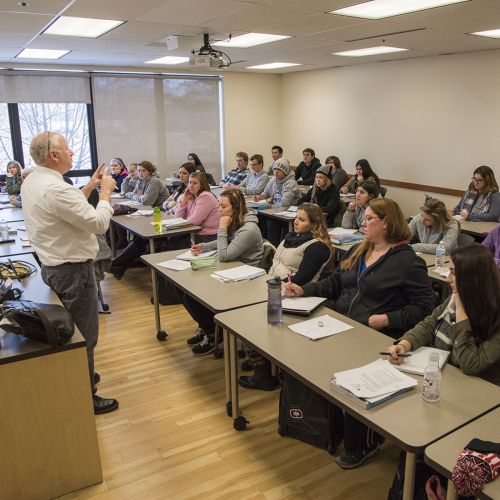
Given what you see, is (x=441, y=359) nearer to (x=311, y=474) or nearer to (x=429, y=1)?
(x=311, y=474)

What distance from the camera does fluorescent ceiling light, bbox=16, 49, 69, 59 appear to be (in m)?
6.26

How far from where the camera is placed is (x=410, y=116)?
7578 millimetres

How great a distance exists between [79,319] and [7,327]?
0.65 meters

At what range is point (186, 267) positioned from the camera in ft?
12.1

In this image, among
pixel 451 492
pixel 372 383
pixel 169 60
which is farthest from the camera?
pixel 169 60

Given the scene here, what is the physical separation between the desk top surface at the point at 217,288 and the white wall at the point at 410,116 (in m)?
4.69

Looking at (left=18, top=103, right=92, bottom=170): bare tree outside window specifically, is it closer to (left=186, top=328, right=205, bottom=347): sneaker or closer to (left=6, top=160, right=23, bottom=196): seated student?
(left=6, top=160, right=23, bottom=196): seated student

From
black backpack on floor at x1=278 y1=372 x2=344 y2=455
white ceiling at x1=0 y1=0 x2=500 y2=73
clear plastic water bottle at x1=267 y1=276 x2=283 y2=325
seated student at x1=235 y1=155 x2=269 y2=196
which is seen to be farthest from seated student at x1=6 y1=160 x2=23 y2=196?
black backpack on floor at x1=278 y1=372 x2=344 y2=455

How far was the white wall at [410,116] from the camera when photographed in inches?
263

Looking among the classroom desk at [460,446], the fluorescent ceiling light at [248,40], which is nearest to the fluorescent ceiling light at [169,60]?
the fluorescent ceiling light at [248,40]

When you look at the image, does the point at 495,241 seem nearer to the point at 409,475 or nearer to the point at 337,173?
the point at 409,475

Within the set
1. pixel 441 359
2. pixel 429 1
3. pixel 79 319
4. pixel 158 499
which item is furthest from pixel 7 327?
pixel 429 1

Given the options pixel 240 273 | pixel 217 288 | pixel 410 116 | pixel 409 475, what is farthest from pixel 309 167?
pixel 409 475

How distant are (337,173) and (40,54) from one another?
465cm
